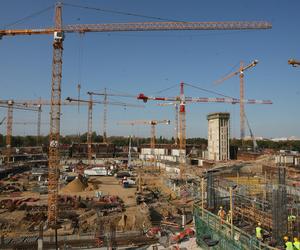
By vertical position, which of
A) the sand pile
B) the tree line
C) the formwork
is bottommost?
the sand pile

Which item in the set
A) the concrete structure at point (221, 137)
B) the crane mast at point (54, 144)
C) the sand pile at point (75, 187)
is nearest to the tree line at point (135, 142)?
the concrete structure at point (221, 137)

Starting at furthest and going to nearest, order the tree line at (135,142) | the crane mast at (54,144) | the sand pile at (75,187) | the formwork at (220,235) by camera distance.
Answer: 1. the tree line at (135,142)
2. the sand pile at (75,187)
3. the crane mast at (54,144)
4. the formwork at (220,235)

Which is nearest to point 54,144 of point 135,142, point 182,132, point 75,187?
point 75,187

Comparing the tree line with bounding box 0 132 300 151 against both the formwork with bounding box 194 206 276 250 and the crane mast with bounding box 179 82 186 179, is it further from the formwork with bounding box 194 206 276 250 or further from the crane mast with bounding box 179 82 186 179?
the formwork with bounding box 194 206 276 250

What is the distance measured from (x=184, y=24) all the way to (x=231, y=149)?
3635 centimetres

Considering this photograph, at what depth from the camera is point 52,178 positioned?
73.2 feet

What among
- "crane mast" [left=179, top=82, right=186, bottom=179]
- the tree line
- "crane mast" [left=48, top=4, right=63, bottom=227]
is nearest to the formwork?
"crane mast" [left=48, top=4, right=63, bottom=227]

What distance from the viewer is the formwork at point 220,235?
9581mm

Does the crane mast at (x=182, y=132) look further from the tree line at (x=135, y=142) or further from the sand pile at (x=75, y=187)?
the tree line at (x=135, y=142)

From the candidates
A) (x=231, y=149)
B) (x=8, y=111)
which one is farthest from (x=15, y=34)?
(x=231, y=149)

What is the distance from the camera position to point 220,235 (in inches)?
448

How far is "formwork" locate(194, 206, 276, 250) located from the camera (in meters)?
9.58

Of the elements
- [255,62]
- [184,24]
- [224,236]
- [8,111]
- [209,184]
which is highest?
[255,62]

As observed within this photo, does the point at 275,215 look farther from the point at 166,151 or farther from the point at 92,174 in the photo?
the point at 166,151
